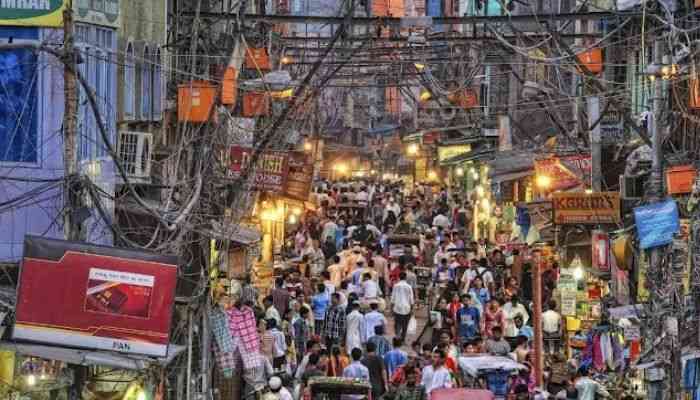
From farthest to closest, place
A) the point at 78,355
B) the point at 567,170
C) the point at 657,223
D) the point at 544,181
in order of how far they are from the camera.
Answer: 1. the point at 544,181
2. the point at 567,170
3. the point at 657,223
4. the point at 78,355

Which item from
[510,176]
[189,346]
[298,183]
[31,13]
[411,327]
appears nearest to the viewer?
[31,13]

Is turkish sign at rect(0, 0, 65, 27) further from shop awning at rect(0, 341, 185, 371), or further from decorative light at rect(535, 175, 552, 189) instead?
decorative light at rect(535, 175, 552, 189)

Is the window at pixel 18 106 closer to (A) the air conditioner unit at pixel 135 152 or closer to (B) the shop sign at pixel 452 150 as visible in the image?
(A) the air conditioner unit at pixel 135 152

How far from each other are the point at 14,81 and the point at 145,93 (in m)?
4.88

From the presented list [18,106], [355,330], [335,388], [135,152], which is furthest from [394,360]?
[18,106]

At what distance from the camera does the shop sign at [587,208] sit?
989 inches

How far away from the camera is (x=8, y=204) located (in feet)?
53.3

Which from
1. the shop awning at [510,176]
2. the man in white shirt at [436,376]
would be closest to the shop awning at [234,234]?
the man in white shirt at [436,376]

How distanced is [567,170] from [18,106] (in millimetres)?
14322

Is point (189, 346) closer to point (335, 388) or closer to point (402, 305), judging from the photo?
point (335, 388)

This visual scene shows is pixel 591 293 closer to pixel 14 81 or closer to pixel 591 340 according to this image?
pixel 591 340

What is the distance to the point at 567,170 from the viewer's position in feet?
95.0

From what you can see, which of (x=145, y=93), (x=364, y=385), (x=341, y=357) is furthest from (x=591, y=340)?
(x=145, y=93)

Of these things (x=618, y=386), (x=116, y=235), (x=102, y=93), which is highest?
(x=102, y=93)
